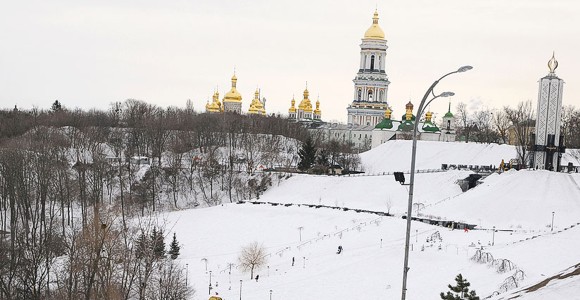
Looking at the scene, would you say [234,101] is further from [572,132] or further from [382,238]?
[382,238]

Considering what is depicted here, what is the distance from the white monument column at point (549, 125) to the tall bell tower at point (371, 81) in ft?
233

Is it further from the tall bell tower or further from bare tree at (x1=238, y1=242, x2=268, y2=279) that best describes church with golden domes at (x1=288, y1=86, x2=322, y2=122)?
bare tree at (x1=238, y1=242, x2=268, y2=279)

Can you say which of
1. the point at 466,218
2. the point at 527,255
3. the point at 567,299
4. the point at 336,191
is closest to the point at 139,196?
the point at 336,191

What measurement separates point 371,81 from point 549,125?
71.9 meters

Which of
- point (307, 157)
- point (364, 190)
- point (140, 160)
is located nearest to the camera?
point (364, 190)

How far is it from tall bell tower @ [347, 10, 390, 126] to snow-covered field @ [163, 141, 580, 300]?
191 feet

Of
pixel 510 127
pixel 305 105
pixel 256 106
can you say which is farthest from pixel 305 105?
pixel 510 127

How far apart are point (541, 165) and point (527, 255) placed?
942 inches

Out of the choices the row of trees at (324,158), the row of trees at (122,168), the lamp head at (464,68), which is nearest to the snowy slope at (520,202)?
the row of trees at (122,168)

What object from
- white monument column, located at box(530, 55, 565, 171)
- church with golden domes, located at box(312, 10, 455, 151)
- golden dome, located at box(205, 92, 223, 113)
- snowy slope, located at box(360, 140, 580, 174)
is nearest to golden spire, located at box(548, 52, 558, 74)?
white monument column, located at box(530, 55, 565, 171)

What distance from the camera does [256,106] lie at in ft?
435

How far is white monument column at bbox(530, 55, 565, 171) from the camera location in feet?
164

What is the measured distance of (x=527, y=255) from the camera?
29625 millimetres

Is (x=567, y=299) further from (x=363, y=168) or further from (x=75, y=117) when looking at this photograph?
(x=75, y=117)
